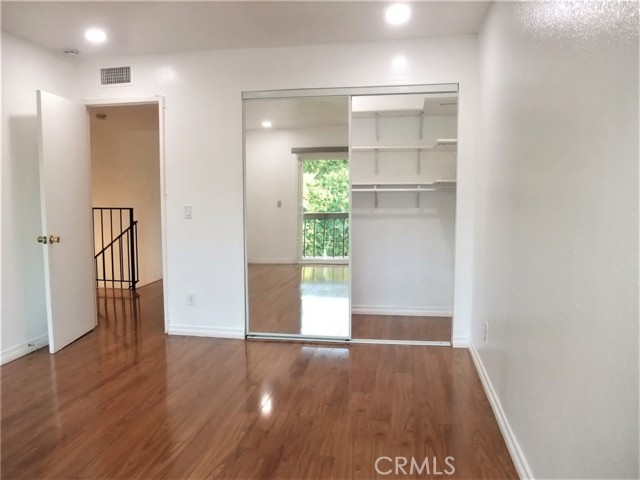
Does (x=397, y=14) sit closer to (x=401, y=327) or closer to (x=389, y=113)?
(x=389, y=113)

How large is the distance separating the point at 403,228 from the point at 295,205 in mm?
1146

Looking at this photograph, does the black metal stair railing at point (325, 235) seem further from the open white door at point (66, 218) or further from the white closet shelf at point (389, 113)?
the open white door at point (66, 218)

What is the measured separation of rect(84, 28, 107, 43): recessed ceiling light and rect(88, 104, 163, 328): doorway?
262cm

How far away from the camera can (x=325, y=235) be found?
12.6 feet

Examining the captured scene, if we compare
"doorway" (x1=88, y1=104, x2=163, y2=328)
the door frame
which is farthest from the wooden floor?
"doorway" (x1=88, y1=104, x2=163, y2=328)

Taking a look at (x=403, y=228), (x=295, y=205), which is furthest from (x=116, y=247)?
(x=403, y=228)

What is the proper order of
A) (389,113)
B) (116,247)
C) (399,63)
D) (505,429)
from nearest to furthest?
(505,429), (399,63), (389,113), (116,247)

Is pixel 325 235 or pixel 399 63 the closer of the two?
pixel 399 63

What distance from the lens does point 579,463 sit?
1225mm

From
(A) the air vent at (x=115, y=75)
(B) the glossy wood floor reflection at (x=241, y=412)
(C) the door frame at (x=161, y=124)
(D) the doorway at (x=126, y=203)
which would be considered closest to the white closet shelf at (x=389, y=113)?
(C) the door frame at (x=161, y=124)

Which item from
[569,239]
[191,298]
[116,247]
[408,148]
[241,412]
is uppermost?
[408,148]

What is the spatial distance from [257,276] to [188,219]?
780 mm

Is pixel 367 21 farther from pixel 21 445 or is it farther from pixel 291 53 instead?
pixel 21 445

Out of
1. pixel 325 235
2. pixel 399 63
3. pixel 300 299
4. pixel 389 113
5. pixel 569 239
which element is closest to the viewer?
pixel 569 239
